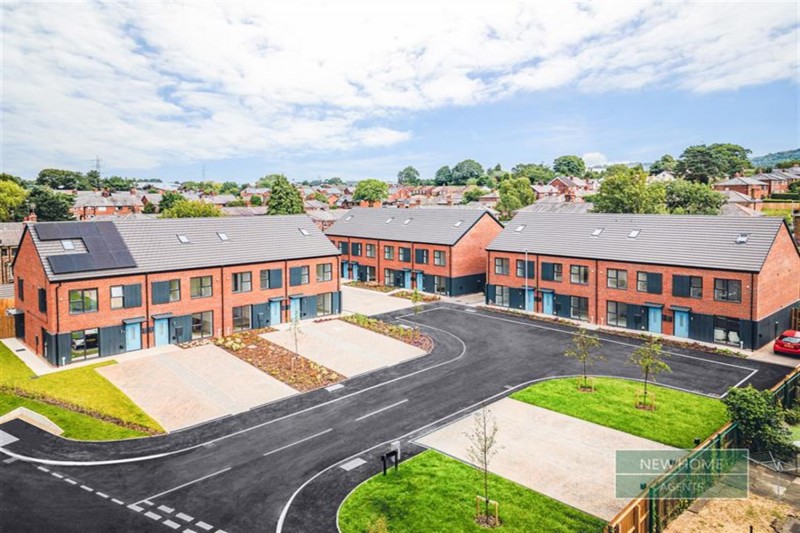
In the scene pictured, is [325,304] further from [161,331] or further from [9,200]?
[9,200]

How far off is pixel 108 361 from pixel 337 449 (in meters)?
19.6

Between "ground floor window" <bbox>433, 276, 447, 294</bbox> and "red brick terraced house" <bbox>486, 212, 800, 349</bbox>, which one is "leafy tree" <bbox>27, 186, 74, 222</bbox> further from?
"red brick terraced house" <bbox>486, 212, 800, 349</bbox>

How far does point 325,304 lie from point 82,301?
742 inches

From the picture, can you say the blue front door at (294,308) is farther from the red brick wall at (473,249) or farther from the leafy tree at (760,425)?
the leafy tree at (760,425)

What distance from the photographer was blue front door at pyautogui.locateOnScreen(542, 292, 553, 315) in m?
46.3

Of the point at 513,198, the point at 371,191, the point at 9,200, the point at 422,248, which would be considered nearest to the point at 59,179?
the point at 9,200

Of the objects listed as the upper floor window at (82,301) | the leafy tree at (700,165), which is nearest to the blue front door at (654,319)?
the upper floor window at (82,301)

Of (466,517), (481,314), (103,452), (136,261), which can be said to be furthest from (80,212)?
(466,517)

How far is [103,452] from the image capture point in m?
22.1

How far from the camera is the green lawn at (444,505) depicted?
1661cm

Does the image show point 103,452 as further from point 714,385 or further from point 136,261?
point 714,385

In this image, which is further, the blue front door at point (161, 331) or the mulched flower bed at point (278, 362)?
the blue front door at point (161, 331)

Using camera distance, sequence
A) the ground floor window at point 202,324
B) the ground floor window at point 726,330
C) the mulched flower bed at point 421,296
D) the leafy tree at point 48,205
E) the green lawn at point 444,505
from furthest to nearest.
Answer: the leafy tree at point 48,205
the mulched flower bed at point 421,296
the ground floor window at point 202,324
the ground floor window at point 726,330
the green lawn at point 444,505

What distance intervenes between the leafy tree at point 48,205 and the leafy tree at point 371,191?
234ft
